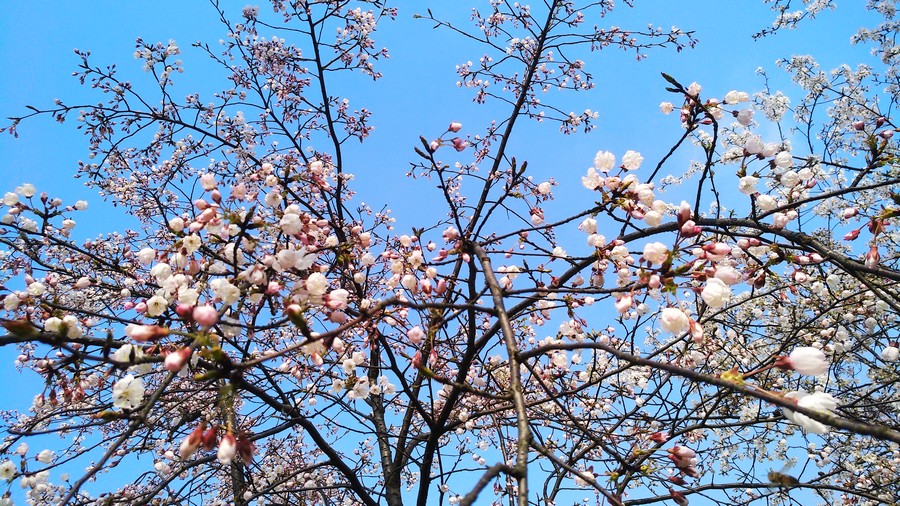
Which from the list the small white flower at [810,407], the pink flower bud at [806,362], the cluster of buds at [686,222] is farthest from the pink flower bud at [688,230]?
the small white flower at [810,407]

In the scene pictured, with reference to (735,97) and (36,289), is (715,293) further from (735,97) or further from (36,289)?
(36,289)

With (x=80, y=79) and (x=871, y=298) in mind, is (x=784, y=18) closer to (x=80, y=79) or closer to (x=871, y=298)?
(x=871, y=298)

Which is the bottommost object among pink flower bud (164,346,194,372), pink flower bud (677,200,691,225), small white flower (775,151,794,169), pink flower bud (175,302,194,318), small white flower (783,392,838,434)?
small white flower (783,392,838,434)

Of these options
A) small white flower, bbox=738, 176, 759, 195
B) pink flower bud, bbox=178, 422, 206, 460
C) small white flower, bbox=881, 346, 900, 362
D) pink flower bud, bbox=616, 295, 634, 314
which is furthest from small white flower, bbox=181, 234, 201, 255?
small white flower, bbox=881, 346, 900, 362

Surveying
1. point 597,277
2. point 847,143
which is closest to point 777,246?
point 597,277

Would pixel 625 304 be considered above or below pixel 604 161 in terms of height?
below

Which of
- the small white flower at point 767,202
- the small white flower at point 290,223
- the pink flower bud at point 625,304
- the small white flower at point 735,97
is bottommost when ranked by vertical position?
the pink flower bud at point 625,304

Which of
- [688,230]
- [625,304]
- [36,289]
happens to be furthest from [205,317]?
[36,289]

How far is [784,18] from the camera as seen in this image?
23.2 feet

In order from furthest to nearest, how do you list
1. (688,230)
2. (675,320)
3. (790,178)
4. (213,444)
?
(790,178) → (688,230) → (675,320) → (213,444)

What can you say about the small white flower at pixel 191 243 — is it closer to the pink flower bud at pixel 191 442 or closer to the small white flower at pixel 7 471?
the pink flower bud at pixel 191 442

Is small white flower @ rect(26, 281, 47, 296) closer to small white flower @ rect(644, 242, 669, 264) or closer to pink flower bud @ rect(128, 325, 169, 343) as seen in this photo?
pink flower bud @ rect(128, 325, 169, 343)

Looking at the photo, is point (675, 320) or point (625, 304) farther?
point (625, 304)

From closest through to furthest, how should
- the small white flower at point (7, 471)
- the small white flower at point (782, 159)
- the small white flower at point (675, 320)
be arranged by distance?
1. the small white flower at point (675, 320)
2. the small white flower at point (782, 159)
3. the small white flower at point (7, 471)
